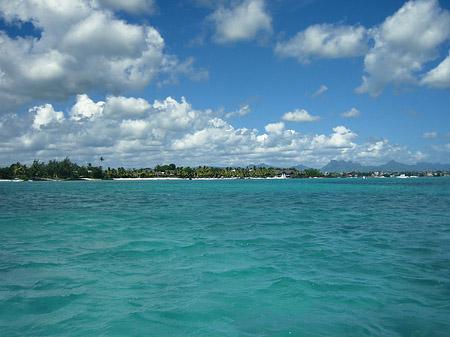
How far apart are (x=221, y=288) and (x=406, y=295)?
5223mm

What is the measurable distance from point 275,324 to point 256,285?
2.66 m

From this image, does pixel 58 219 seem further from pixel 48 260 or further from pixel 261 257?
pixel 261 257

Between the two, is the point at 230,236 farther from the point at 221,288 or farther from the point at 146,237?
the point at 221,288

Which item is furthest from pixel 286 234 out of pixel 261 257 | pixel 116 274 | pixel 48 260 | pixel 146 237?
pixel 48 260

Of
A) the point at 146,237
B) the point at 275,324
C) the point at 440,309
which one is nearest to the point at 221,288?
the point at 275,324

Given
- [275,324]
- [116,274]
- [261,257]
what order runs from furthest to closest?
[261,257] → [116,274] → [275,324]

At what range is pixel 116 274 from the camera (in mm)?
11156

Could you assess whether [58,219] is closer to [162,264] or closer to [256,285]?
[162,264]

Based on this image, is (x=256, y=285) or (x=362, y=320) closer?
(x=362, y=320)

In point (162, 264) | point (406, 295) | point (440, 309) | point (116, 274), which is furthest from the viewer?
point (162, 264)

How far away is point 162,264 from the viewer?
12.5 m

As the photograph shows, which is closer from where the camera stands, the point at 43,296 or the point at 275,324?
the point at 275,324

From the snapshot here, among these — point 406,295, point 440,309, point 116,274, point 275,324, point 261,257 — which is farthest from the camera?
point 261,257

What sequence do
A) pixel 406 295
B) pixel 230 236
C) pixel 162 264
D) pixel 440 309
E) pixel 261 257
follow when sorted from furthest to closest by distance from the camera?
pixel 230 236
pixel 261 257
pixel 162 264
pixel 406 295
pixel 440 309
